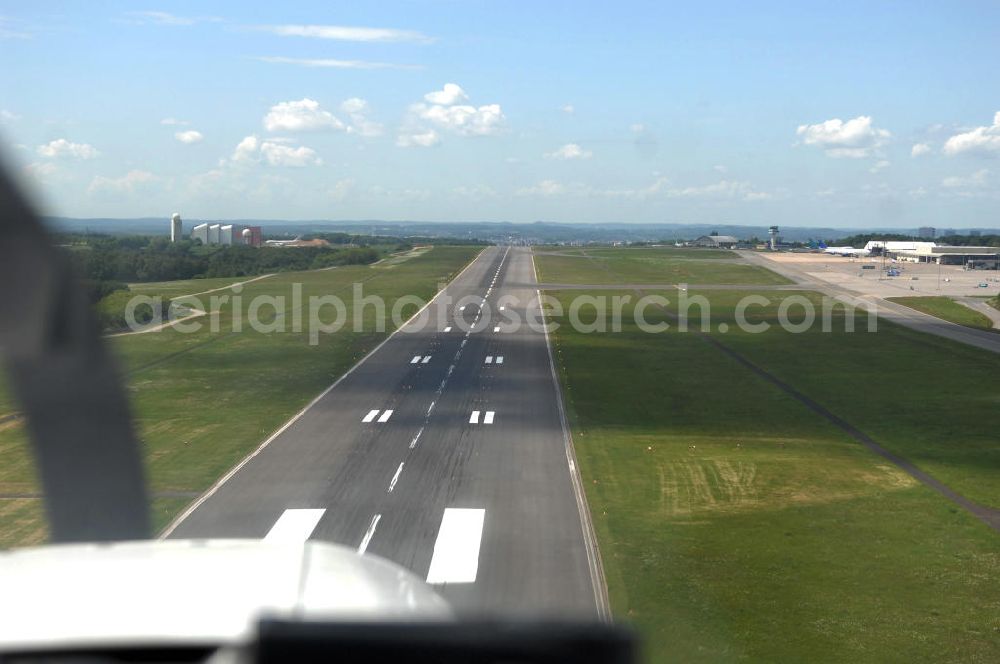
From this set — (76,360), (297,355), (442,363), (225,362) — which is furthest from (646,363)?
(76,360)

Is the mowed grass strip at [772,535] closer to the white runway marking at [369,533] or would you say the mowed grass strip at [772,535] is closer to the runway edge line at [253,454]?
the white runway marking at [369,533]

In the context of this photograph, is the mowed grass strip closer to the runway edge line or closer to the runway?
the runway

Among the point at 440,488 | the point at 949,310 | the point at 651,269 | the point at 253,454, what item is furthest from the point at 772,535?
the point at 651,269

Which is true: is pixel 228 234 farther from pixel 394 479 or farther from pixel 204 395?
pixel 394 479

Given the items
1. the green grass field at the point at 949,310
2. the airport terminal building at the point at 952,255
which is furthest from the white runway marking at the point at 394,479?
the airport terminal building at the point at 952,255

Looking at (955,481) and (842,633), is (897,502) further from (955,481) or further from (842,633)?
(842,633)
